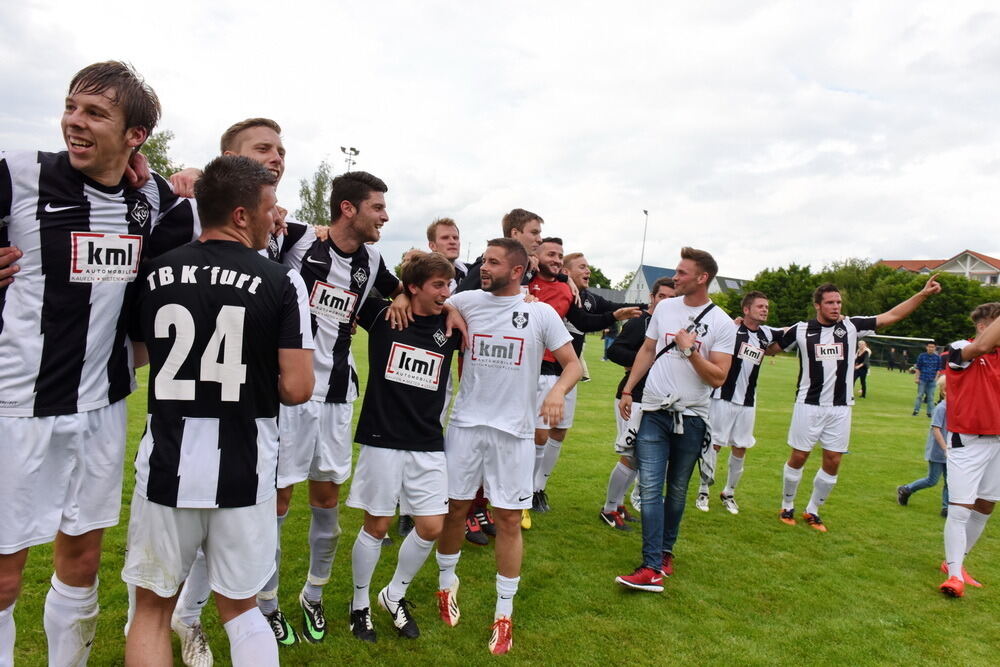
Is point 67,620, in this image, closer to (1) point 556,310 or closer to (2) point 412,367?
(2) point 412,367

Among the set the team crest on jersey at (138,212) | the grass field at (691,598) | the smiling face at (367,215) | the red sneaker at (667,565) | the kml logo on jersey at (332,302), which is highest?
the smiling face at (367,215)

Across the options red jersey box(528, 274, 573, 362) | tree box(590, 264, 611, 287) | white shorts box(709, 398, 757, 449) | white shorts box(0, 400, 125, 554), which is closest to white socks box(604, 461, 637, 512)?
red jersey box(528, 274, 573, 362)

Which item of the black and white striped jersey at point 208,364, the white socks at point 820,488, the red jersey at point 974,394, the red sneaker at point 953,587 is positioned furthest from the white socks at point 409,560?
the white socks at point 820,488

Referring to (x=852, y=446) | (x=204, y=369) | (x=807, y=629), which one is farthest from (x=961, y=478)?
(x=852, y=446)

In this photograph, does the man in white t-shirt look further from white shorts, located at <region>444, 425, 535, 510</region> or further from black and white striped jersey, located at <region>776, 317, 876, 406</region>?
black and white striped jersey, located at <region>776, 317, 876, 406</region>

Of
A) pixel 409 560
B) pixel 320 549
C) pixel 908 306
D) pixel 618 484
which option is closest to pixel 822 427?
pixel 908 306

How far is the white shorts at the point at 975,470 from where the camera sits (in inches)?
203

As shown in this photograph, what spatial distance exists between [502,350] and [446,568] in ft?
5.00

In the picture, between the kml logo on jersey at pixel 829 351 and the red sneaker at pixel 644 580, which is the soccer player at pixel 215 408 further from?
the kml logo on jersey at pixel 829 351

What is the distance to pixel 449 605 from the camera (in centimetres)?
412

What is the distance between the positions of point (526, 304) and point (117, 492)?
2523 millimetres

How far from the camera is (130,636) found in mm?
2352

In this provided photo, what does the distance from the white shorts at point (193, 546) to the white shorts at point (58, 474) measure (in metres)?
0.26

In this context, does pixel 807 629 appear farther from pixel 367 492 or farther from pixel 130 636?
pixel 130 636
